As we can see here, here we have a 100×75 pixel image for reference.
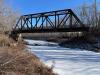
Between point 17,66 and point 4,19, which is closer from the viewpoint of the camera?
point 17,66

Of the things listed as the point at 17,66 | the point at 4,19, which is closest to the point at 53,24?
the point at 4,19

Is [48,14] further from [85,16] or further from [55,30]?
[85,16]

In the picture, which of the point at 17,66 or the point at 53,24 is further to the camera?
the point at 53,24

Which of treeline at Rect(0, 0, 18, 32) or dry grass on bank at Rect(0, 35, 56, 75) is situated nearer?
dry grass on bank at Rect(0, 35, 56, 75)

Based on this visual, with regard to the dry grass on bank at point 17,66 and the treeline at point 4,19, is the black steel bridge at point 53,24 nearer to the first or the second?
the treeline at point 4,19

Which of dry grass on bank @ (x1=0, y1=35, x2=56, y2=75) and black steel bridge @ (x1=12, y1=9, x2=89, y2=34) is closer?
dry grass on bank @ (x1=0, y1=35, x2=56, y2=75)

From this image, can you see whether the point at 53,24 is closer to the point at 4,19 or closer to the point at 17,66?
the point at 4,19

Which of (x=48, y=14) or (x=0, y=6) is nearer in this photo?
(x=0, y=6)

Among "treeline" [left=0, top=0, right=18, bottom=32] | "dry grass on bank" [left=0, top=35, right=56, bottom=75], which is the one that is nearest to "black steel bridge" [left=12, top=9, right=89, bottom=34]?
"treeline" [left=0, top=0, right=18, bottom=32]

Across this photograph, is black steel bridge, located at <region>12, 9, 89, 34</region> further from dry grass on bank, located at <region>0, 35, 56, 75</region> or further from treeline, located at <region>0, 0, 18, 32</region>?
dry grass on bank, located at <region>0, 35, 56, 75</region>

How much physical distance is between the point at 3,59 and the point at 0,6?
36.0 metres

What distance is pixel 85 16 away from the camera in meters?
96.6

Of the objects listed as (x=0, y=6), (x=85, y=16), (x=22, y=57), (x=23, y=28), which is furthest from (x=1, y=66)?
(x=85, y=16)

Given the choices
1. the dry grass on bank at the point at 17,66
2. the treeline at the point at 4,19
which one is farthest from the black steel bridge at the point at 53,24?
the dry grass on bank at the point at 17,66
